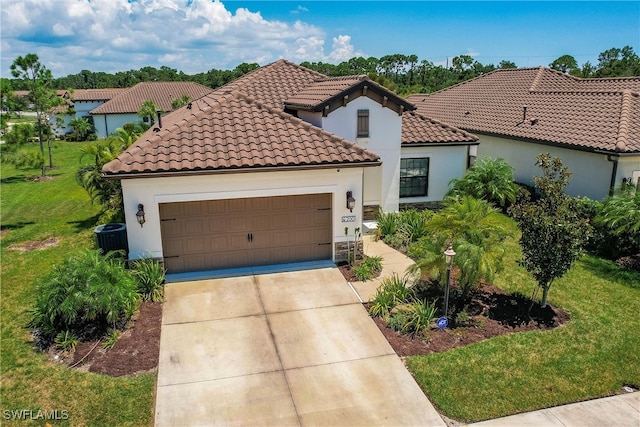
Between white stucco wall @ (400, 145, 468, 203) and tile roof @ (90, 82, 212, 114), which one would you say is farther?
tile roof @ (90, 82, 212, 114)

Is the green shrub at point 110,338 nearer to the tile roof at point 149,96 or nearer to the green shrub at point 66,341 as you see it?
the green shrub at point 66,341

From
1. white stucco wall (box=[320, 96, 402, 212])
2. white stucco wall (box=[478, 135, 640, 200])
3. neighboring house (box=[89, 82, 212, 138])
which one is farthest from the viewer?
neighboring house (box=[89, 82, 212, 138])

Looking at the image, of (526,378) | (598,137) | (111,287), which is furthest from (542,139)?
(111,287)

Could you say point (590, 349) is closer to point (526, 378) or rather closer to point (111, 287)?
point (526, 378)

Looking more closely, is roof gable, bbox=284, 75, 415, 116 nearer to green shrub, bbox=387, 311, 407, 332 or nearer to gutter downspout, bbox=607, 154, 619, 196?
gutter downspout, bbox=607, 154, 619, 196

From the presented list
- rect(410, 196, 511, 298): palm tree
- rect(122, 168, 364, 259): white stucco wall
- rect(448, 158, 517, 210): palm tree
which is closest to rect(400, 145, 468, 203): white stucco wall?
rect(448, 158, 517, 210): palm tree

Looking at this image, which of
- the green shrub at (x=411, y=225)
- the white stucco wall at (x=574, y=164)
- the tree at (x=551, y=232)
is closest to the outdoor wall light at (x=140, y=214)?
the green shrub at (x=411, y=225)
